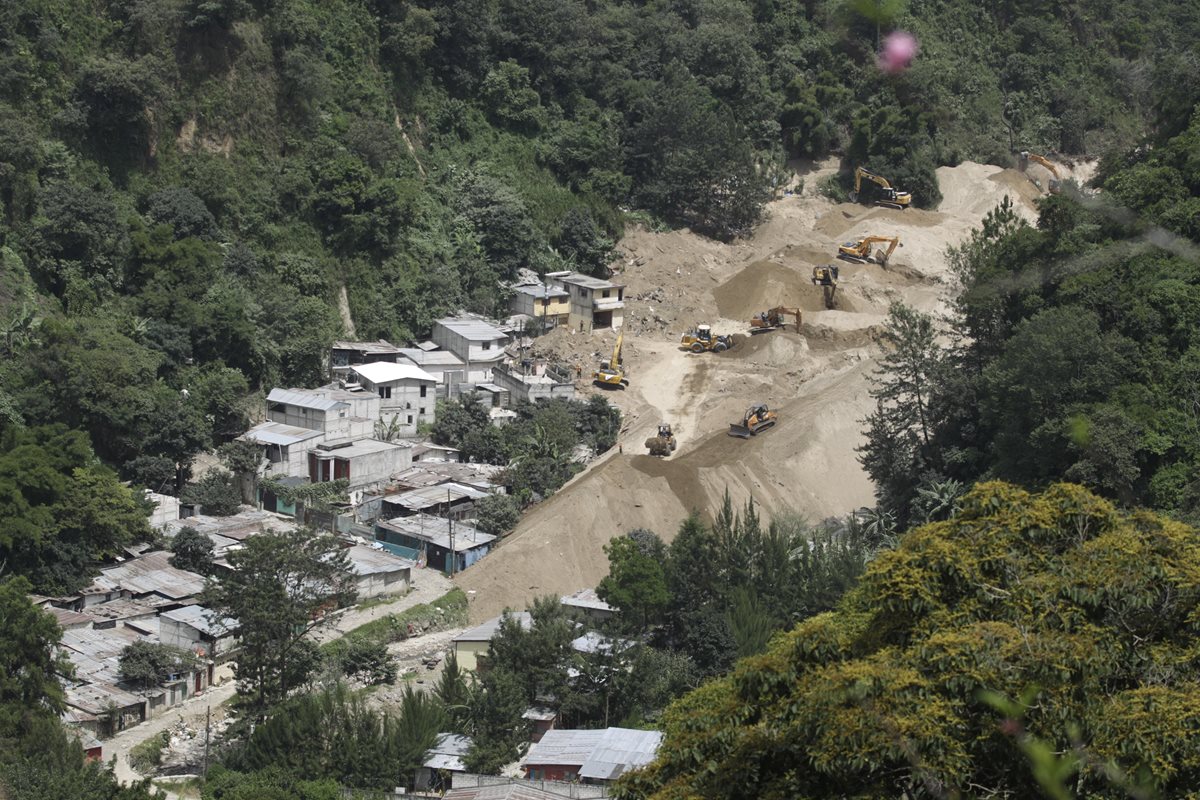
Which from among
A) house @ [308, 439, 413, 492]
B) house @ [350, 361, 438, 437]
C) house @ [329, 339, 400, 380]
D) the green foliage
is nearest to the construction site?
house @ [308, 439, 413, 492]

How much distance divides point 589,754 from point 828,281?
24.5 m

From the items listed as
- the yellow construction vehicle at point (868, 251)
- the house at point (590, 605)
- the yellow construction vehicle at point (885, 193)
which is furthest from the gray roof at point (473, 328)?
the yellow construction vehicle at point (885, 193)

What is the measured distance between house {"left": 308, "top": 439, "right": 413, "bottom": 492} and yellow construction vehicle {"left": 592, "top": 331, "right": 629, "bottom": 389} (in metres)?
6.58

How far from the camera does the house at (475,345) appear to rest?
41.6 metres

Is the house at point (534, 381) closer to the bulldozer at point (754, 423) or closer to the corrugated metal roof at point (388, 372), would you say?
the corrugated metal roof at point (388, 372)

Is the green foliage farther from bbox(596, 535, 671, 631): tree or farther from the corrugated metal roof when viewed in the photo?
the corrugated metal roof

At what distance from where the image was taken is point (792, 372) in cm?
4200

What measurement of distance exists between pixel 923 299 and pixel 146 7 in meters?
22.8

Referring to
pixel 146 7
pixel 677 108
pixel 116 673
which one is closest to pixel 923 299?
pixel 677 108

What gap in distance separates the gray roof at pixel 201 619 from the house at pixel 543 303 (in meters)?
16.2

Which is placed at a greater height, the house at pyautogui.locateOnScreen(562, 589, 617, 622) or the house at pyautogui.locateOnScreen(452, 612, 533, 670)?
the house at pyautogui.locateOnScreen(562, 589, 617, 622)

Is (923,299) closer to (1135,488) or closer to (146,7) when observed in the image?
(1135,488)

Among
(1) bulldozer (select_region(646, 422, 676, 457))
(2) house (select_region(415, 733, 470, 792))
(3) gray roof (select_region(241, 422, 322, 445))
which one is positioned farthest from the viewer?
(1) bulldozer (select_region(646, 422, 676, 457))

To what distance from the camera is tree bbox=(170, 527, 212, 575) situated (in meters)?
32.1
